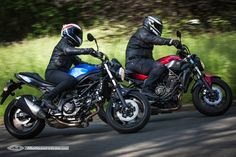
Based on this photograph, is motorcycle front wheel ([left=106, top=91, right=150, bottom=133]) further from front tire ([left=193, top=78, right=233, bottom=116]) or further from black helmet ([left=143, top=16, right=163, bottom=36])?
black helmet ([left=143, top=16, right=163, bottom=36])

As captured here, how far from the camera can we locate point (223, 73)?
40.1 ft

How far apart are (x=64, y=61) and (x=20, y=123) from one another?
48.4 inches

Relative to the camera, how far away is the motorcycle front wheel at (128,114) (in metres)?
8.70

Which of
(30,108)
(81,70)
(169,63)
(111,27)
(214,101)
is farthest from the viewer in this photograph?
(111,27)

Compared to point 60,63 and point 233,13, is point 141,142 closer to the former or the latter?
point 60,63

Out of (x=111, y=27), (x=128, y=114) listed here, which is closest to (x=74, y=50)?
(x=128, y=114)

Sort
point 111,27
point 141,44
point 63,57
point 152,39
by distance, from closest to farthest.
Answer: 1. point 63,57
2. point 152,39
3. point 141,44
4. point 111,27

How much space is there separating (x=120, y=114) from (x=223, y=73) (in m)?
4.18

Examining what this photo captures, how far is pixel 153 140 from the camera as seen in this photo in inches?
324

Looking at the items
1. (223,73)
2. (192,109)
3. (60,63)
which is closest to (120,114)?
(60,63)

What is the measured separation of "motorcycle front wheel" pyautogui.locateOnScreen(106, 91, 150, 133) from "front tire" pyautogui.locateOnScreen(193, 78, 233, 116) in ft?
5.19

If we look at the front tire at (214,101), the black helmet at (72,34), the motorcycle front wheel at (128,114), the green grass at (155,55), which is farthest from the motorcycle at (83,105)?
the green grass at (155,55)

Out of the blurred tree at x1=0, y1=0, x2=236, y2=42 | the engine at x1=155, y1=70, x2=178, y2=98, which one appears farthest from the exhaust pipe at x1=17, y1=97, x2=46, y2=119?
the blurred tree at x1=0, y1=0, x2=236, y2=42

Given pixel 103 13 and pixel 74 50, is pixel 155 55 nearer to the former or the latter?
pixel 74 50
